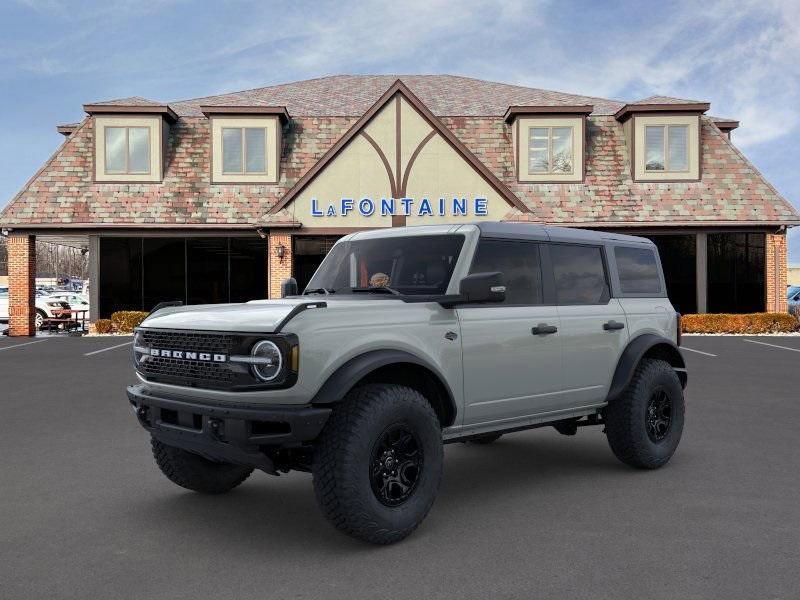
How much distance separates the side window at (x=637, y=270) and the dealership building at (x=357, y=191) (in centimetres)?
1496

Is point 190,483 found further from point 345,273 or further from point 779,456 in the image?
point 779,456

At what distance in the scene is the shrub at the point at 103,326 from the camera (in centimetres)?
2270

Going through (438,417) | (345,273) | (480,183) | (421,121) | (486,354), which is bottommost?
(438,417)

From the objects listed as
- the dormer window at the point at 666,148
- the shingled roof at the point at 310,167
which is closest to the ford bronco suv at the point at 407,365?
the shingled roof at the point at 310,167

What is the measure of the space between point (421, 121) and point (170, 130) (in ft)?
27.8

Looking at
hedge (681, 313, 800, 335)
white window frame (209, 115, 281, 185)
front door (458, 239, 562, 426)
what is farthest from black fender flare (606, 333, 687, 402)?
white window frame (209, 115, 281, 185)

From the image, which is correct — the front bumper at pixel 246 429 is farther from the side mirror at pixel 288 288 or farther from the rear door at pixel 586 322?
the rear door at pixel 586 322

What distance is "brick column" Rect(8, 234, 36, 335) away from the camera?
2255cm

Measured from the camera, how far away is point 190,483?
5410mm

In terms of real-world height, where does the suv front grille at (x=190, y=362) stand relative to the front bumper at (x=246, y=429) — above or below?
above

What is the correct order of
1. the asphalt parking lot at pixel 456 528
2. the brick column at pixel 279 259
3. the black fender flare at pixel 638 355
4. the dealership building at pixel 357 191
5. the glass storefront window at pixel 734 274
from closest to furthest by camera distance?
the asphalt parking lot at pixel 456 528, the black fender flare at pixel 638 355, the dealership building at pixel 357 191, the brick column at pixel 279 259, the glass storefront window at pixel 734 274

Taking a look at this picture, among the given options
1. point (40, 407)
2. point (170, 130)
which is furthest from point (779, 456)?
point (170, 130)

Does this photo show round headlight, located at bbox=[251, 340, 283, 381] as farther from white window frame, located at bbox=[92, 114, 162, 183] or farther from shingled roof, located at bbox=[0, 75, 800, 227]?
white window frame, located at bbox=[92, 114, 162, 183]

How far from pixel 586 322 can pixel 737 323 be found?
747 inches
